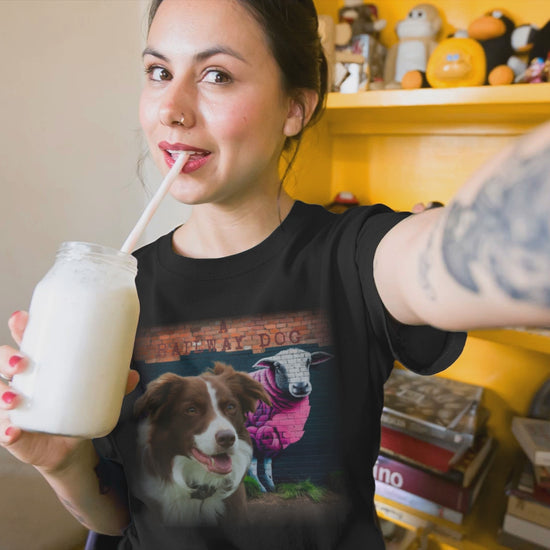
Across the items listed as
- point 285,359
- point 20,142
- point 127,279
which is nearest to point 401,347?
point 285,359

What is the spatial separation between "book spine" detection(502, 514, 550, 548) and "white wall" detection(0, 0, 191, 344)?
42.8 inches

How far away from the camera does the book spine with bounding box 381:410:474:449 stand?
111 cm

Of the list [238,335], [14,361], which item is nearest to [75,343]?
[14,361]

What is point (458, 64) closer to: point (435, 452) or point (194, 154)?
point (194, 154)

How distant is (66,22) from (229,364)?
0.89m

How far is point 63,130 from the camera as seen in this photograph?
1.10 m

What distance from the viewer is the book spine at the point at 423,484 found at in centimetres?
112

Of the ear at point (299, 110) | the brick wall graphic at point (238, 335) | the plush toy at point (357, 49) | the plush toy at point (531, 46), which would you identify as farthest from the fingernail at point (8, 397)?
the plush toy at point (531, 46)

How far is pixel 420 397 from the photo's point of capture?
1.25m

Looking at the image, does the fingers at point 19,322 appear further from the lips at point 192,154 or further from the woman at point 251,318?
the lips at point 192,154

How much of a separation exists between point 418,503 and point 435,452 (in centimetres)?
15

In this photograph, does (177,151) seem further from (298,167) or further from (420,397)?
(420,397)

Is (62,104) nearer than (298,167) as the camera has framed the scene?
Yes

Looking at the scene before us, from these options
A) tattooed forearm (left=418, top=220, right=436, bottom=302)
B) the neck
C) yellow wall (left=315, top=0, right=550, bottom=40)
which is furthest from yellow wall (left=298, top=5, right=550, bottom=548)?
tattooed forearm (left=418, top=220, right=436, bottom=302)
